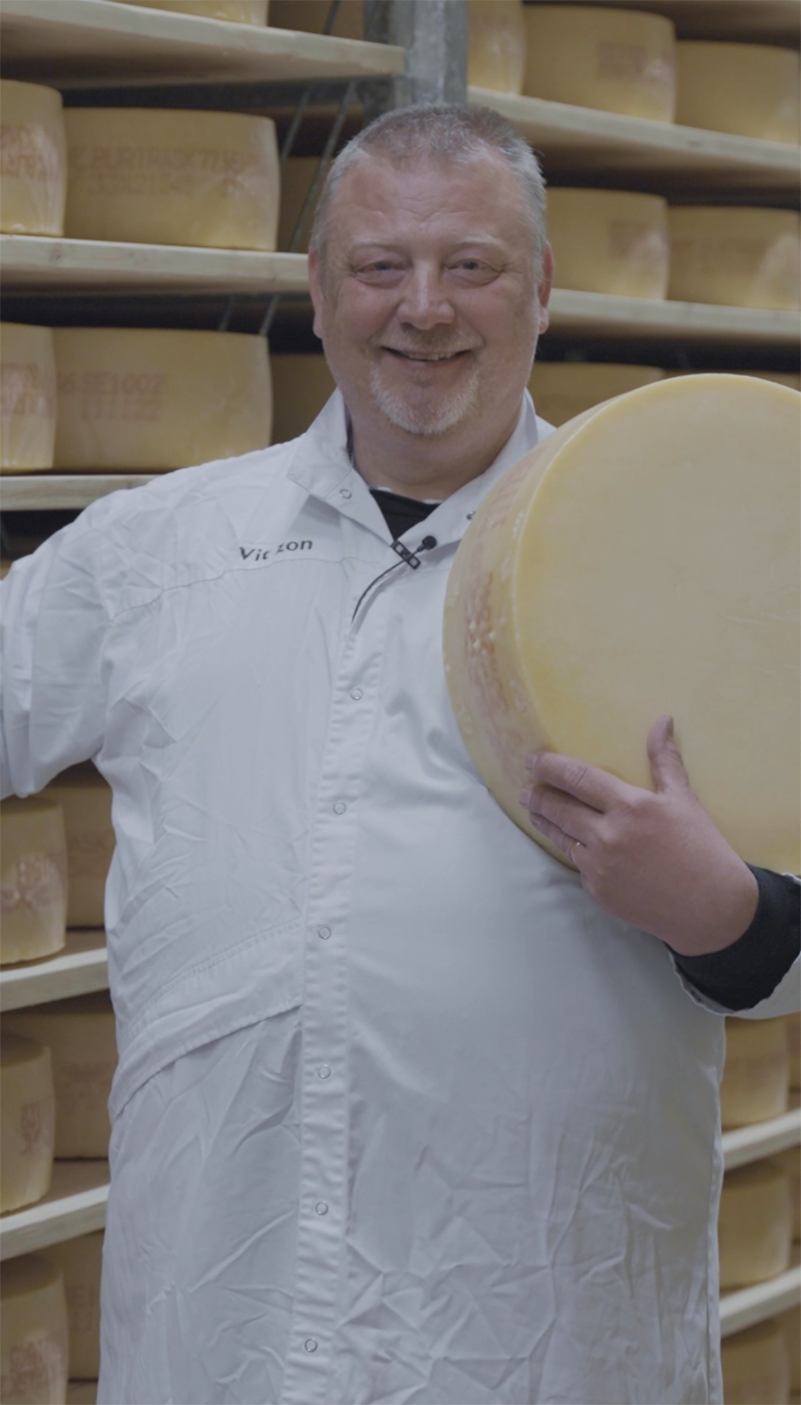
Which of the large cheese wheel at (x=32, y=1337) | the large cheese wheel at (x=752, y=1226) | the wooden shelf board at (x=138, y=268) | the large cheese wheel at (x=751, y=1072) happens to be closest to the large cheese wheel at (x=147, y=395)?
the wooden shelf board at (x=138, y=268)

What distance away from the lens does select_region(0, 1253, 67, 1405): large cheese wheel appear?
5.15 ft

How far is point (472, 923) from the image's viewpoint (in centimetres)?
111

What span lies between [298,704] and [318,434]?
0.23 m

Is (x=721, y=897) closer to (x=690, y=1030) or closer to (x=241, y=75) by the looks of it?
(x=690, y=1030)

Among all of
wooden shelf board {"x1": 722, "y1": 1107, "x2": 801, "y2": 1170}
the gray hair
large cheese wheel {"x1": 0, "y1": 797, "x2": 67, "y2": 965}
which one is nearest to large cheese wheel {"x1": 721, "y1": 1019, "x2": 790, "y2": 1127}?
wooden shelf board {"x1": 722, "y1": 1107, "x2": 801, "y2": 1170}

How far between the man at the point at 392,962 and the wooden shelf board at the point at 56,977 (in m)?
0.33

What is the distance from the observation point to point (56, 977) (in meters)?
1.57

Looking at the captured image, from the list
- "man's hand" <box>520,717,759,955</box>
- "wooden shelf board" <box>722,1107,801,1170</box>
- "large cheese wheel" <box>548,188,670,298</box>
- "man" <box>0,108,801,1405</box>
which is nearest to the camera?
"man's hand" <box>520,717,759,955</box>

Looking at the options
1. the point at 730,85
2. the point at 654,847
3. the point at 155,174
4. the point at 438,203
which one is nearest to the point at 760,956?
the point at 654,847

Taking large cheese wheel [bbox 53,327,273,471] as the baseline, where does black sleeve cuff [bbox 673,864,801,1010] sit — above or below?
below

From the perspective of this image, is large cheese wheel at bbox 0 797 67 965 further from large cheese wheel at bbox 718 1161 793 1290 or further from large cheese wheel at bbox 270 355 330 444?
large cheese wheel at bbox 718 1161 793 1290

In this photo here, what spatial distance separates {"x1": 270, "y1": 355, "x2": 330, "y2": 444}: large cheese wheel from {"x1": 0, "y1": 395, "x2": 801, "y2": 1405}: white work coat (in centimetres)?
64

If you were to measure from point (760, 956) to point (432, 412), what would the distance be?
1.45ft

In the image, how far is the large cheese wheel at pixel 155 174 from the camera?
1.60 m
